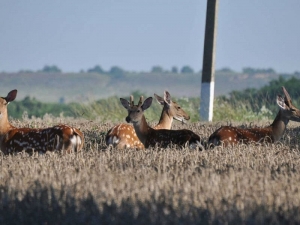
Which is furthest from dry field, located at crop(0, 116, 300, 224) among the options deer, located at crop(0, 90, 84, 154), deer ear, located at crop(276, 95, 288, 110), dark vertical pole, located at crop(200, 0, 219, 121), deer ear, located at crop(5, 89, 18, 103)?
dark vertical pole, located at crop(200, 0, 219, 121)

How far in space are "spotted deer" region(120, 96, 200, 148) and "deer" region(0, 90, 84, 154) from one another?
4.00ft

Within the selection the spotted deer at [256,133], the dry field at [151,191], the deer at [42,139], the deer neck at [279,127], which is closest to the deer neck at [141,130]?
the spotted deer at [256,133]

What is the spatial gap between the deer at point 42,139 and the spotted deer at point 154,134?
122 centimetres

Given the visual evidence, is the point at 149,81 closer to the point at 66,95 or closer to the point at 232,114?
the point at 66,95

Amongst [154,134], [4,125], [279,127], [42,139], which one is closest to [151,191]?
[42,139]

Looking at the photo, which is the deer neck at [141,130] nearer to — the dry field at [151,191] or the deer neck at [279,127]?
the deer neck at [279,127]

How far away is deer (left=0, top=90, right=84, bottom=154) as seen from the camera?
1351 centimetres

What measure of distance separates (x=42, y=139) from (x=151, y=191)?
5066mm

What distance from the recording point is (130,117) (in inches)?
604

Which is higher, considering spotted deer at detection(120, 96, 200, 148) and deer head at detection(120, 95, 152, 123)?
deer head at detection(120, 95, 152, 123)

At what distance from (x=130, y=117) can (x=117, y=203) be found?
6.78 meters

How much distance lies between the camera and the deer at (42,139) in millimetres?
13508

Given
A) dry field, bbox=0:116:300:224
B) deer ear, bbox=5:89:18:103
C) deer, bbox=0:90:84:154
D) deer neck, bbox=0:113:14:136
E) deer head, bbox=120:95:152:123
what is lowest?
dry field, bbox=0:116:300:224

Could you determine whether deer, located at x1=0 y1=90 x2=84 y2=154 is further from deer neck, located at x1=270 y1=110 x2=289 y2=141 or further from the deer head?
deer neck, located at x1=270 y1=110 x2=289 y2=141
